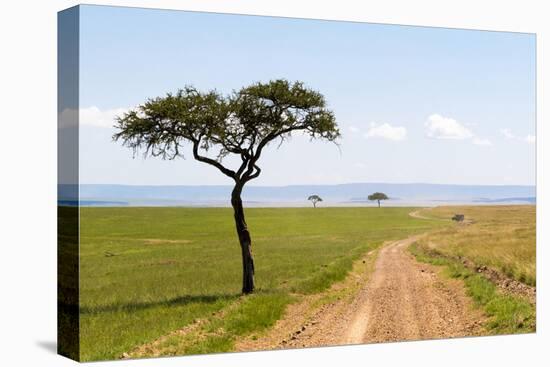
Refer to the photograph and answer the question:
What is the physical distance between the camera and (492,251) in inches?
976

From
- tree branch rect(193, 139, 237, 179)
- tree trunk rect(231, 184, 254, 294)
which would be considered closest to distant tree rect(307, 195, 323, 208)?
tree trunk rect(231, 184, 254, 294)

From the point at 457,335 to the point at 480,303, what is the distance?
3.75 ft

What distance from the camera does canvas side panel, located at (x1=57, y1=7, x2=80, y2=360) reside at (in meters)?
19.1

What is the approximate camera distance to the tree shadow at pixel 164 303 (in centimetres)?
1928

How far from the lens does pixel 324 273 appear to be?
23.3 metres

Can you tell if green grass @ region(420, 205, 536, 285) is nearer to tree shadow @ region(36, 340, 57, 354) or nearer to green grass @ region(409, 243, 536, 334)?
green grass @ region(409, 243, 536, 334)

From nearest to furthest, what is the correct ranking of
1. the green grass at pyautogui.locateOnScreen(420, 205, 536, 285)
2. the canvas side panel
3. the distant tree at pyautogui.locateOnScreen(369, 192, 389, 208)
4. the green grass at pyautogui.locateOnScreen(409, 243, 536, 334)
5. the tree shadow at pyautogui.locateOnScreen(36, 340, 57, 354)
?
the canvas side panel < the tree shadow at pyautogui.locateOnScreen(36, 340, 57, 354) < the distant tree at pyautogui.locateOnScreen(369, 192, 389, 208) < the green grass at pyautogui.locateOnScreen(409, 243, 536, 334) < the green grass at pyautogui.locateOnScreen(420, 205, 536, 285)

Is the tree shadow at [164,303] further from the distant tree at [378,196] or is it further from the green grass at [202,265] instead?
the distant tree at [378,196]

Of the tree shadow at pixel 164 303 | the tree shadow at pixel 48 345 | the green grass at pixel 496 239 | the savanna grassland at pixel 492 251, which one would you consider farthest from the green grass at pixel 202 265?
the tree shadow at pixel 48 345

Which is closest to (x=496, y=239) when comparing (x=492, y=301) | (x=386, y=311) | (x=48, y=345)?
(x=492, y=301)

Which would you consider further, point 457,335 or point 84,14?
point 457,335

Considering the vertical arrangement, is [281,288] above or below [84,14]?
below

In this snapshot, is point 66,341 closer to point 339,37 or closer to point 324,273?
point 324,273

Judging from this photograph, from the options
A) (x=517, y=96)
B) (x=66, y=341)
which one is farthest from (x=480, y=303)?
(x=66, y=341)
